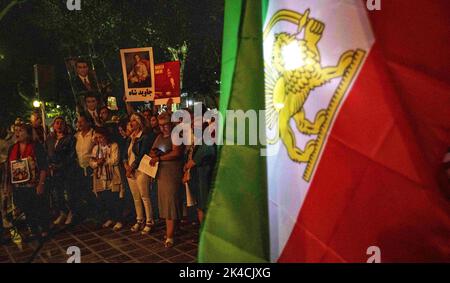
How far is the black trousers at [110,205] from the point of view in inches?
249

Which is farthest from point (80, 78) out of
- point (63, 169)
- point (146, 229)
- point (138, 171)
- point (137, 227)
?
point (146, 229)

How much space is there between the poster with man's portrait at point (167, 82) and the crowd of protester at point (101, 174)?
2.54 feet

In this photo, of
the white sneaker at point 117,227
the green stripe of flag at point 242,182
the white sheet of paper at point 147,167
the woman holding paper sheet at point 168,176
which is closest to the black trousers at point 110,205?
the white sneaker at point 117,227

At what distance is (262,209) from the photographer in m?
1.67

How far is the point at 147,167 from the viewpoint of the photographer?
5.58m

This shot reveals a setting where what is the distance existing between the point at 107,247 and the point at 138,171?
4.22 ft

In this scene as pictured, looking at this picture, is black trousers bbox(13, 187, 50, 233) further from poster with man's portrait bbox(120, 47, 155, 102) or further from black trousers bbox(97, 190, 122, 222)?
poster with man's portrait bbox(120, 47, 155, 102)

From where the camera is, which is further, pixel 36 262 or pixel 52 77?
pixel 52 77

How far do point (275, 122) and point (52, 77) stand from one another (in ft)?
20.7

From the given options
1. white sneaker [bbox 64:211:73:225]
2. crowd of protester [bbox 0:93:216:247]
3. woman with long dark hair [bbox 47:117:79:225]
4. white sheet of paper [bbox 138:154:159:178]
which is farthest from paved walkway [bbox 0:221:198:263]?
white sheet of paper [bbox 138:154:159:178]

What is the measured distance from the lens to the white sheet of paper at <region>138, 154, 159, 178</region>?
18.0 ft
